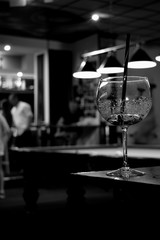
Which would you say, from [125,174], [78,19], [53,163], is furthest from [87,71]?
[125,174]

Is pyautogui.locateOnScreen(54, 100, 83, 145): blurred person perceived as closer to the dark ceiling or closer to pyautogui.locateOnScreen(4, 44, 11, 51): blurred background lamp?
A: the dark ceiling

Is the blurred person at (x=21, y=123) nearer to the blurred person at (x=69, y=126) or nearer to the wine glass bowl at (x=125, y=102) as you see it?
the blurred person at (x=69, y=126)

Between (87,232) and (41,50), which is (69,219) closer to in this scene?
(87,232)

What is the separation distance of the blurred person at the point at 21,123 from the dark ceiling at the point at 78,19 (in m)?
1.63

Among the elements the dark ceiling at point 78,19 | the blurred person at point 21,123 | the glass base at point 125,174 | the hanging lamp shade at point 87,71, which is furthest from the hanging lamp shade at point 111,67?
the glass base at point 125,174

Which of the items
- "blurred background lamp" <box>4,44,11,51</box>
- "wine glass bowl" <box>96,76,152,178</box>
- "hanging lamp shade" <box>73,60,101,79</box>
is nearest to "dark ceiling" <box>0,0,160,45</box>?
"blurred background lamp" <box>4,44,11,51</box>

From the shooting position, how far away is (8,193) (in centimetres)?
722

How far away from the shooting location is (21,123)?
31.3 feet

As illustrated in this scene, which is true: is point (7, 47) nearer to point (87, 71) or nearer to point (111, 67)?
point (87, 71)

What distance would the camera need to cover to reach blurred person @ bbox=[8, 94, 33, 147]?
9227 millimetres

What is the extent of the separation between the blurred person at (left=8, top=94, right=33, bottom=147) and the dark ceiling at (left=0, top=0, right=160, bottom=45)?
1629 mm

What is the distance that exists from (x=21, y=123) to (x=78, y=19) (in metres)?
2.65

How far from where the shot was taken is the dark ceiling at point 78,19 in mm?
7434

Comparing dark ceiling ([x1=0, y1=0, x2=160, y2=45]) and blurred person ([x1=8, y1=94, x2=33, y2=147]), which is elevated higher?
dark ceiling ([x1=0, y1=0, x2=160, y2=45])
